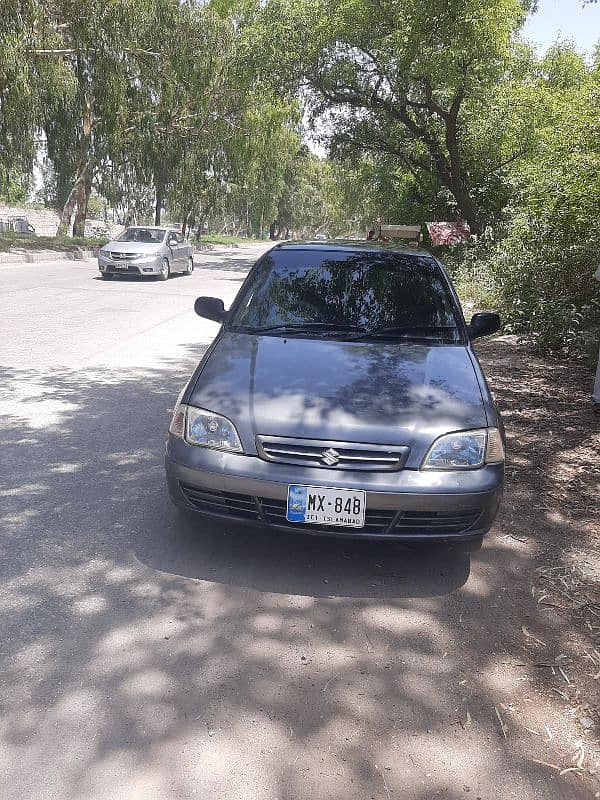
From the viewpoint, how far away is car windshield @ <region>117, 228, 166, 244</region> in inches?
861

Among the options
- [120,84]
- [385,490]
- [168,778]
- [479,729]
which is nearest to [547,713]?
[479,729]

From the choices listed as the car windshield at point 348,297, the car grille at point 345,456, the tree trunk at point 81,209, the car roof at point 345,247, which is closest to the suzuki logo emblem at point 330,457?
the car grille at point 345,456

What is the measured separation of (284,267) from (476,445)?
2236mm

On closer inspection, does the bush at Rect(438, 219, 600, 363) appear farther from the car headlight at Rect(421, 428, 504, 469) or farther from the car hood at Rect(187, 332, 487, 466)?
the car headlight at Rect(421, 428, 504, 469)

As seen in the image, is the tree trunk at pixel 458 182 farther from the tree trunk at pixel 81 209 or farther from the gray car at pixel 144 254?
the tree trunk at pixel 81 209

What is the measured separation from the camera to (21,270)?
2206cm

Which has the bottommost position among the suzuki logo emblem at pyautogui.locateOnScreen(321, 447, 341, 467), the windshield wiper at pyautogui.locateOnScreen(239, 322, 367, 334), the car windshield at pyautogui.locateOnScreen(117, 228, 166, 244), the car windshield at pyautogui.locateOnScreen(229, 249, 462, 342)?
the suzuki logo emblem at pyautogui.locateOnScreen(321, 447, 341, 467)

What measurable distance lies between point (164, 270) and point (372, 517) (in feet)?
61.5

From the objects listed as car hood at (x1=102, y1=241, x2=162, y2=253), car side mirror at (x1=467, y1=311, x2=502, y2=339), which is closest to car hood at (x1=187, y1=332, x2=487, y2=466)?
car side mirror at (x1=467, y1=311, x2=502, y2=339)

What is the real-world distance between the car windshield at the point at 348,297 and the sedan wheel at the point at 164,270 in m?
16.3

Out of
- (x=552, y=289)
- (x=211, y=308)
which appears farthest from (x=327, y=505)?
(x=552, y=289)

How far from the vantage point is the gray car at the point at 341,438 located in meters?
3.59

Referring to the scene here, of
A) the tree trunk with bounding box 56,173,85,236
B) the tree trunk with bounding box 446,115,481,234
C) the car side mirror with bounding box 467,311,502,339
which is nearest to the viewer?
the car side mirror with bounding box 467,311,502,339

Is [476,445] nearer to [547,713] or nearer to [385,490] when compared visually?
[385,490]
